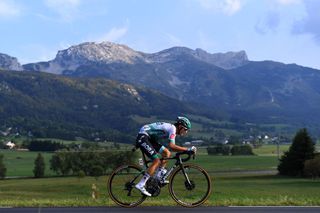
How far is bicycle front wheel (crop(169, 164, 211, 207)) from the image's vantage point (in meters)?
15.1

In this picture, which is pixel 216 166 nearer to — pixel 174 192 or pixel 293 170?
pixel 293 170

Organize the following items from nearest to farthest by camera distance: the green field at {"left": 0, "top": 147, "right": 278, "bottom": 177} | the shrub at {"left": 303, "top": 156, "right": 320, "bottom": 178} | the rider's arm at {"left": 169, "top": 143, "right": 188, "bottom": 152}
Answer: the rider's arm at {"left": 169, "top": 143, "right": 188, "bottom": 152}, the shrub at {"left": 303, "top": 156, "right": 320, "bottom": 178}, the green field at {"left": 0, "top": 147, "right": 278, "bottom": 177}

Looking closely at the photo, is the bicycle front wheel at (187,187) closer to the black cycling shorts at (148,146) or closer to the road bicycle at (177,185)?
the road bicycle at (177,185)

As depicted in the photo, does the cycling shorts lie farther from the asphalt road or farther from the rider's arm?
the asphalt road

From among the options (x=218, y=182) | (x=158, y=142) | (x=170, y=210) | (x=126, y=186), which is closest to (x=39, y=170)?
(x=218, y=182)

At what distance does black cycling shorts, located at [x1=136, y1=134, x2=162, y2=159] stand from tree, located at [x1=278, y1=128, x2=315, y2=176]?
261 ft

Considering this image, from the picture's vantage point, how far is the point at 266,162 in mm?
140125

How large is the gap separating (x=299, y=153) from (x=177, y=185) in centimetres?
8006

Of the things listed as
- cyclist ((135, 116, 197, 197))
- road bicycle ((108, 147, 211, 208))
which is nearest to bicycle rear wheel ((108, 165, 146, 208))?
road bicycle ((108, 147, 211, 208))

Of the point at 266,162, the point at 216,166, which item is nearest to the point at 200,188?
the point at 216,166

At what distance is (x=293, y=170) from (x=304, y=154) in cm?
393

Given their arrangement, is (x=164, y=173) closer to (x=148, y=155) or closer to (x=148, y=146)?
(x=148, y=155)

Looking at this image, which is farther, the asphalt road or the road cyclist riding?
the road cyclist riding

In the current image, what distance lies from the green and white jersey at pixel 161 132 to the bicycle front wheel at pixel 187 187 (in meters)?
0.88
